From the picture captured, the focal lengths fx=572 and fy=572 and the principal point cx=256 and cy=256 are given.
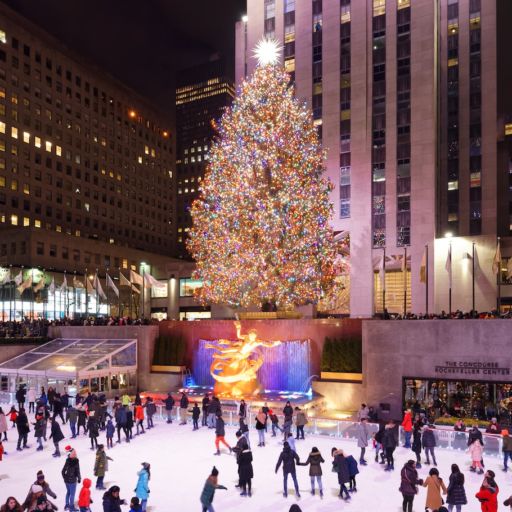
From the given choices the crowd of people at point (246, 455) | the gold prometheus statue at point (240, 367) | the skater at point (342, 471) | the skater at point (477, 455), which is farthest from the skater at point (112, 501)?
the gold prometheus statue at point (240, 367)

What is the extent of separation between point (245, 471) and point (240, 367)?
47.9 feet

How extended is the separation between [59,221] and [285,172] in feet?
199

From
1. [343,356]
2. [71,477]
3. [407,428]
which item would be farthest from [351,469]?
[343,356]

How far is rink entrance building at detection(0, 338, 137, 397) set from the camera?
31719 mm

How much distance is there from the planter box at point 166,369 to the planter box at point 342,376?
350 inches

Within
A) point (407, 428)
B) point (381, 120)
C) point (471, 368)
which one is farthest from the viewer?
point (381, 120)

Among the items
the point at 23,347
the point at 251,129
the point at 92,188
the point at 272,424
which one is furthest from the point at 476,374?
the point at 92,188

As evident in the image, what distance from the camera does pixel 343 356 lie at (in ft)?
98.1

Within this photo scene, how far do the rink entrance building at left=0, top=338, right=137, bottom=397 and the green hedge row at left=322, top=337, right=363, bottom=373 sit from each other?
A: 40.5 feet

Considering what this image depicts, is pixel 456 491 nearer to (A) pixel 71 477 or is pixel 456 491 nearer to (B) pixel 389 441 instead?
(B) pixel 389 441

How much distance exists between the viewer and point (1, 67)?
81062 mm

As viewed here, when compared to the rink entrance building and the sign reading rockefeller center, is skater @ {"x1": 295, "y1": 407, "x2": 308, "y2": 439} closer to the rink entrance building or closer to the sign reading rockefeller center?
the sign reading rockefeller center

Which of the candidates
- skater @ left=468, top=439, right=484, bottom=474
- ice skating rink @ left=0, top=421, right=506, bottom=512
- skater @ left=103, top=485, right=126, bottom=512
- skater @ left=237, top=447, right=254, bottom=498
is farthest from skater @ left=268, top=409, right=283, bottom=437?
skater @ left=103, top=485, right=126, bottom=512

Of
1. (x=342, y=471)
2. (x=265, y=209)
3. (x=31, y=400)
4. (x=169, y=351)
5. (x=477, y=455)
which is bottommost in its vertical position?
(x=31, y=400)
